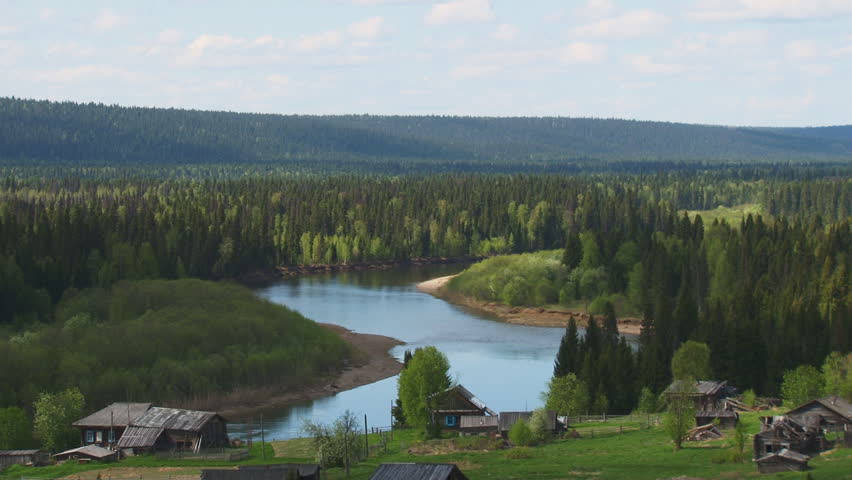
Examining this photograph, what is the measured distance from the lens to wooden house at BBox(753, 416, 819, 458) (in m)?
61.0

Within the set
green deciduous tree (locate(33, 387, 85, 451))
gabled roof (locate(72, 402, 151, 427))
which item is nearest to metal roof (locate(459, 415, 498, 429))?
gabled roof (locate(72, 402, 151, 427))

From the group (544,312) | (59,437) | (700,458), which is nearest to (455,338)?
(544,312)

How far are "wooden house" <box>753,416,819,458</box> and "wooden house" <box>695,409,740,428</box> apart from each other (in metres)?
10.1

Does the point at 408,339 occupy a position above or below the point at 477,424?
below

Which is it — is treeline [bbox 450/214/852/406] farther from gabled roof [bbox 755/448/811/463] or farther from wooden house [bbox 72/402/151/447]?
wooden house [bbox 72/402/151/447]

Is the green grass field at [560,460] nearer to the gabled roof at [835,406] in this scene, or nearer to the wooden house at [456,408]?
the wooden house at [456,408]

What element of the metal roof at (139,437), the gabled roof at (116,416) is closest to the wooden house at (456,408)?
the metal roof at (139,437)

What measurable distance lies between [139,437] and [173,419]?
2.20 m

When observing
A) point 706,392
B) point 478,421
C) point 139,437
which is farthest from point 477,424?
point 139,437

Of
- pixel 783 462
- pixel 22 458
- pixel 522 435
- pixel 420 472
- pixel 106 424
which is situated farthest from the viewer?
pixel 106 424

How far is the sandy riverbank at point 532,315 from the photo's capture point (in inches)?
5507

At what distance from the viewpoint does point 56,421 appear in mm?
76750

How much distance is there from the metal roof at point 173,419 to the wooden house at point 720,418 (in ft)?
90.2

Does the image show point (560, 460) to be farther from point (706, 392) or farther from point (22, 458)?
point (22, 458)
